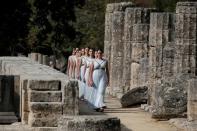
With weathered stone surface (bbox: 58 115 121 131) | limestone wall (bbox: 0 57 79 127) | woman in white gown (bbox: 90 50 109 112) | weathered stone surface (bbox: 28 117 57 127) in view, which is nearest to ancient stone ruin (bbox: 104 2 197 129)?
woman in white gown (bbox: 90 50 109 112)

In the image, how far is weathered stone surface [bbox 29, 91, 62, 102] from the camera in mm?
12750

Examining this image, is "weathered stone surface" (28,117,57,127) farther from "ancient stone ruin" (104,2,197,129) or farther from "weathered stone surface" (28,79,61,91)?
"ancient stone ruin" (104,2,197,129)

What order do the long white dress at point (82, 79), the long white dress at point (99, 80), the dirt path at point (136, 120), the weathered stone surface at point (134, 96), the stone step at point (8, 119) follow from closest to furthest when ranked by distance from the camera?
the stone step at point (8, 119), the dirt path at point (136, 120), the long white dress at point (99, 80), the long white dress at point (82, 79), the weathered stone surface at point (134, 96)

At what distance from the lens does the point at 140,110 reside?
74.7ft

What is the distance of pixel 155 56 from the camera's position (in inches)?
979

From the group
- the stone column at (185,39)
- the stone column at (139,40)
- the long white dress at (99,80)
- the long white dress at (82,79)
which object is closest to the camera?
the long white dress at (99,80)

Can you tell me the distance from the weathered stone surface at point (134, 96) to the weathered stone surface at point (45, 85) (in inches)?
419

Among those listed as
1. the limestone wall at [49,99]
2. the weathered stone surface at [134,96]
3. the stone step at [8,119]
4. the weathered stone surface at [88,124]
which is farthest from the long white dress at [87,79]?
the weathered stone surface at [88,124]

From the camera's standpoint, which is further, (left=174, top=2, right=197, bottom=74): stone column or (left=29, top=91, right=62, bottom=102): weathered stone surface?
(left=174, top=2, right=197, bottom=74): stone column

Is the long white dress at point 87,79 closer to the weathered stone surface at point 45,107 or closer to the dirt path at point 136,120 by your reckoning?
the dirt path at point 136,120

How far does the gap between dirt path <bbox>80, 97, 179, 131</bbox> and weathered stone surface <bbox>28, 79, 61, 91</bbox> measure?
271cm

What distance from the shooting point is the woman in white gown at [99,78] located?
67.2 ft

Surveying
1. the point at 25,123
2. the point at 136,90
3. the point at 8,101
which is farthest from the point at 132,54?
the point at 25,123

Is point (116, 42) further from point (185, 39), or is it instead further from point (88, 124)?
point (88, 124)
